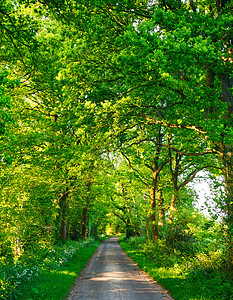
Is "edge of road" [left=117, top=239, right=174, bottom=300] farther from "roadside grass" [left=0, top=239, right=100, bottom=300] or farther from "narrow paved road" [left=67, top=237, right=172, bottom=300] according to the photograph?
"roadside grass" [left=0, top=239, right=100, bottom=300]

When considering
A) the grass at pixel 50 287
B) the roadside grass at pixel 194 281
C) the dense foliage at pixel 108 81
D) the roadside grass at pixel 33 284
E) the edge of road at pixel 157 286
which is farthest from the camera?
the edge of road at pixel 157 286

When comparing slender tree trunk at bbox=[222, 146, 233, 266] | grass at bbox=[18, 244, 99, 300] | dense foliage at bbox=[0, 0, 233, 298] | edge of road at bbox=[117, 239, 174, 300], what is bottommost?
edge of road at bbox=[117, 239, 174, 300]

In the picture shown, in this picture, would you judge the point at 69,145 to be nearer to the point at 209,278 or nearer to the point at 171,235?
the point at 171,235

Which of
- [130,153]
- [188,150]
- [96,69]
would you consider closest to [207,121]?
[96,69]

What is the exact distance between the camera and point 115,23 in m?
10.9

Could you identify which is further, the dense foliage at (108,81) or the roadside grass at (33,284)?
the dense foliage at (108,81)

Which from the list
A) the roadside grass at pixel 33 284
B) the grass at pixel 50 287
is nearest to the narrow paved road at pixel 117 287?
the grass at pixel 50 287

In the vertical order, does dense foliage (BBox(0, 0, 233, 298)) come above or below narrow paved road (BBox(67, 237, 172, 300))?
above

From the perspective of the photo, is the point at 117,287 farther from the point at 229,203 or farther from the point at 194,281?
the point at 229,203

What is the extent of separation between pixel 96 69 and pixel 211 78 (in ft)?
17.8

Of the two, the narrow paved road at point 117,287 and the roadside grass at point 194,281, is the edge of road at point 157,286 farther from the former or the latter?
the roadside grass at point 194,281

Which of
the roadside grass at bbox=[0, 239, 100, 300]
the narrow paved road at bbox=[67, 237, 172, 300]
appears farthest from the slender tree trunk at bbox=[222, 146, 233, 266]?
the roadside grass at bbox=[0, 239, 100, 300]

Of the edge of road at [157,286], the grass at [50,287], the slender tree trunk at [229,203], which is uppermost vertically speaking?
the slender tree trunk at [229,203]

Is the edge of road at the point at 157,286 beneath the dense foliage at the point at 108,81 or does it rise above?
beneath
